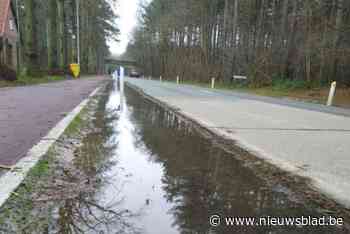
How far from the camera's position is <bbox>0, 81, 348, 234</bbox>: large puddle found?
2.25 metres

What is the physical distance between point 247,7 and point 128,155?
2475 centimetres

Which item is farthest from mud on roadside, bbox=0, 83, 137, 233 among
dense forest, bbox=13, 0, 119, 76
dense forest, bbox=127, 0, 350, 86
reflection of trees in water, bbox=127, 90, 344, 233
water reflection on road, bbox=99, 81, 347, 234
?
dense forest, bbox=13, 0, 119, 76

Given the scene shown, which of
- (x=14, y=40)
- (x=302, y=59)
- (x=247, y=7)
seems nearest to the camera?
(x=302, y=59)

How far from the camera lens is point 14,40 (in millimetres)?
34281

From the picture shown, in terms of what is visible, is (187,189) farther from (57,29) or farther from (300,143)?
(57,29)

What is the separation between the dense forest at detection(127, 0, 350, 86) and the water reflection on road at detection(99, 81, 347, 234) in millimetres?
15260

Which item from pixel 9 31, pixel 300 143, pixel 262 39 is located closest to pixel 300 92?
pixel 262 39

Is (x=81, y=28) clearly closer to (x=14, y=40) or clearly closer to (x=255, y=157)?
(x=14, y=40)

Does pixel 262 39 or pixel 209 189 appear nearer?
pixel 209 189

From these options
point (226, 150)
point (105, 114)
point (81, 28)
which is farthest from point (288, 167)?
point (81, 28)

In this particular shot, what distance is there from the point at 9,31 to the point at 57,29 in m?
9.76

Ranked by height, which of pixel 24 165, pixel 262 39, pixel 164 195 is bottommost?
pixel 164 195

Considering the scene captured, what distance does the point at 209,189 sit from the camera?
2.98 m

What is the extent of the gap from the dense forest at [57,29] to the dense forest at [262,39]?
32.4 ft
